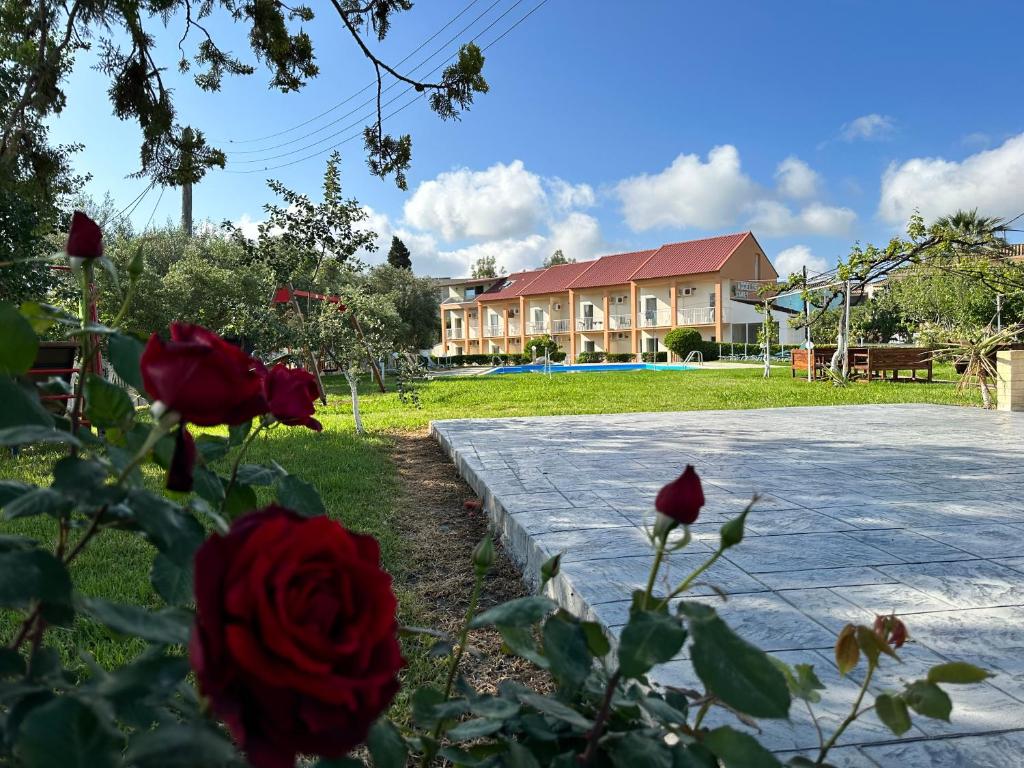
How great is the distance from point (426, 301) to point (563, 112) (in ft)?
64.8

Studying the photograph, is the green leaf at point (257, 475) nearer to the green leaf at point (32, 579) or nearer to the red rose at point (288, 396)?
the red rose at point (288, 396)

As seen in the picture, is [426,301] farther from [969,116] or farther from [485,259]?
[485,259]

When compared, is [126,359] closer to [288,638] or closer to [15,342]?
[15,342]

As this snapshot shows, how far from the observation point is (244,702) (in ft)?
1.54

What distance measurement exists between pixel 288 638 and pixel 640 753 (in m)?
0.49

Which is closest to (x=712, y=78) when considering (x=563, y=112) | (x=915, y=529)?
(x=563, y=112)

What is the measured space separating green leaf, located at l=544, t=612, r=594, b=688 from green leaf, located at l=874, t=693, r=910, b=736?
332 millimetres

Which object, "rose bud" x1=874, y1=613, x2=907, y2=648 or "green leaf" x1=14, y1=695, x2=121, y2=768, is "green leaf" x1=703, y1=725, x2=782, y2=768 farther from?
"green leaf" x1=14, y1=695, x2=121, y2=768

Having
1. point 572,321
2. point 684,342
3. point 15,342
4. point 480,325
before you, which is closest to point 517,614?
point 15,342

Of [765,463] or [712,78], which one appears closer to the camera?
[765,463]

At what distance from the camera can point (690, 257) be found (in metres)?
38.3

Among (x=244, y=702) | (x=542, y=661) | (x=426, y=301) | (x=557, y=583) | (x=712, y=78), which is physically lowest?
(x=557, y=583)

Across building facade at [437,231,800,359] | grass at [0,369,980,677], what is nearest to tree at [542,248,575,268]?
building facade at [437,231,800,359]

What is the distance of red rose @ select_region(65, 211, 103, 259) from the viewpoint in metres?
0.78
